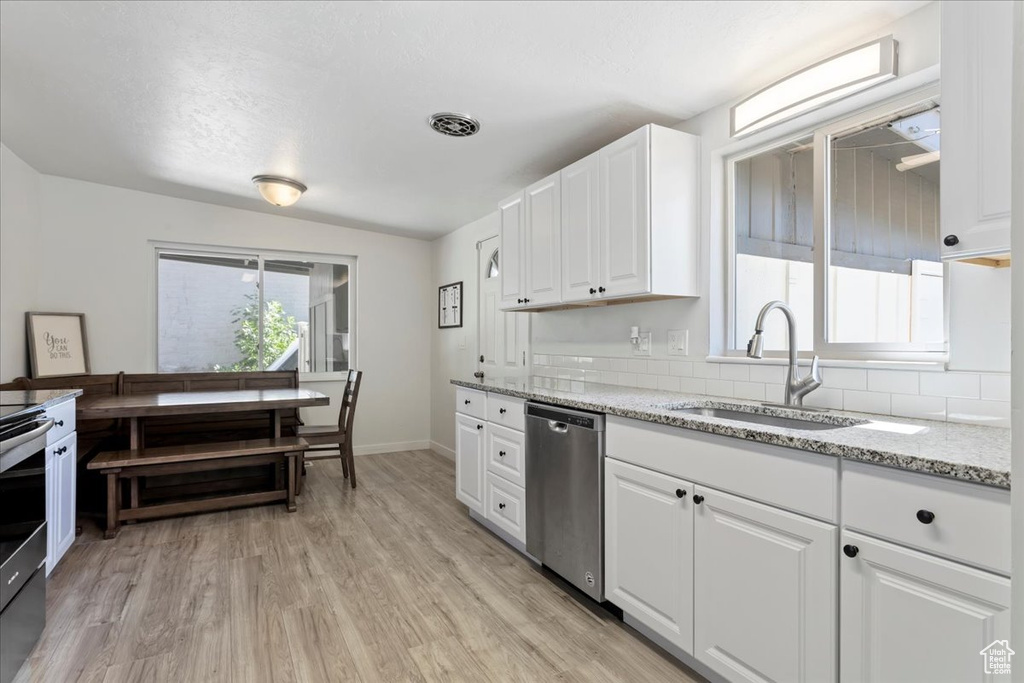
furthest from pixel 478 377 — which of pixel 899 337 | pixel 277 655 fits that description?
pixel 899 337

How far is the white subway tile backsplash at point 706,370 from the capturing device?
2.35m

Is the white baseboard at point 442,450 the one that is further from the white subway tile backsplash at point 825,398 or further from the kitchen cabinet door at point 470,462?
the white subway tile backsplash at point 825,398

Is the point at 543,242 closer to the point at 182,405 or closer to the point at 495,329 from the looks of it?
the point at 495,329

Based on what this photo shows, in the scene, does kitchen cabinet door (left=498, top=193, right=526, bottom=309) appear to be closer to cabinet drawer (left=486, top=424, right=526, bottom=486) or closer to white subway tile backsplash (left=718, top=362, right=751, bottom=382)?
cabinet drawer (left=486, top=424, right=526, bottom=486)

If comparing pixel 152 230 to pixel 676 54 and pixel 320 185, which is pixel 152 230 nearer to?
pixel 320 185

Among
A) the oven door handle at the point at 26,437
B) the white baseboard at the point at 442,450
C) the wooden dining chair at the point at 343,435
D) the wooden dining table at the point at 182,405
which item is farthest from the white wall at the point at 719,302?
the oven door handle at the point at 26,437

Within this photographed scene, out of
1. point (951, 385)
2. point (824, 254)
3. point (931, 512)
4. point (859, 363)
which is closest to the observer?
point (931, 512)

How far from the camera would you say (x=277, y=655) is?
1829 mm

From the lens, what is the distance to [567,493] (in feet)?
7.29

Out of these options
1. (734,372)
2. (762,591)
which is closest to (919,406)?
(734,372)

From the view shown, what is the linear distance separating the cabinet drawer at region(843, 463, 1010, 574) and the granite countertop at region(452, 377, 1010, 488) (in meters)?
0.03

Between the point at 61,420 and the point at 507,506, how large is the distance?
90.6 inches

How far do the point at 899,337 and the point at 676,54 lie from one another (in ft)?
4.47

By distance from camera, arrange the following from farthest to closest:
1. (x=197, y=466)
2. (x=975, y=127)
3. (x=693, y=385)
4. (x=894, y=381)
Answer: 1. (x=197, y=466)
2. (x=693, y=385)
3. (x=894, y=381)
4. (x=975, y=127)
